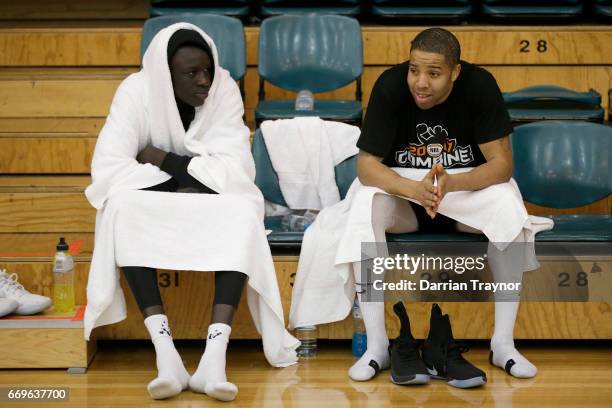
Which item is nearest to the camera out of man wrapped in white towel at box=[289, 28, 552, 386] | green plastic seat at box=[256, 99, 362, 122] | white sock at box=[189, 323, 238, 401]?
white sock at box=[189, 323, 238, 401]

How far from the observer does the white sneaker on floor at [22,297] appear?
3.21m

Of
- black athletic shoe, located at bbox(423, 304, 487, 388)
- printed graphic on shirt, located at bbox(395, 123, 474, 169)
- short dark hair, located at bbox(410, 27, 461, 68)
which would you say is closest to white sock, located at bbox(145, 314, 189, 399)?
black athletic shoe, located at bbox(423, 304, 487, 388)

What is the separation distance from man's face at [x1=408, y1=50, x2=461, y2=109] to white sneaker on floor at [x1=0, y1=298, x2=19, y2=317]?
1.43m

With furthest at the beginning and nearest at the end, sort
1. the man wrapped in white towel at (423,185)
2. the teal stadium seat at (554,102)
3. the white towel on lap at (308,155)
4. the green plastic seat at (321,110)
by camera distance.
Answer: the teal stadium seat at (554,102), the green plastic seat at (321,110), the white towel on lap at (308,155), the man wrapped in white towel at (423,185)

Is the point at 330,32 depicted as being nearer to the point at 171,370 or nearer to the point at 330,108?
the point at 330,108

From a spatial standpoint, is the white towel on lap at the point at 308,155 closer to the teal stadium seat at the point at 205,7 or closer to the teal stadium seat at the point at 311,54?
the teal stadium seat at the point at 311,54

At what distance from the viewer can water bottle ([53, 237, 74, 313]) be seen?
327 cm

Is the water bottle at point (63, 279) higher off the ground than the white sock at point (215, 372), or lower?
higher

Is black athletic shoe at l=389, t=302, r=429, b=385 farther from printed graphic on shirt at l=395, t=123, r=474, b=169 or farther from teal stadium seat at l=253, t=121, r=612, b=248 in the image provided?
teal stadium seat at l=253, t=121, r=612, b=248

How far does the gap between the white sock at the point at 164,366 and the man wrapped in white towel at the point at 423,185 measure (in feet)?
1.68

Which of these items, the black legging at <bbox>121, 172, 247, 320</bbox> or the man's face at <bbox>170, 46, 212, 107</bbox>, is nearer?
the black legging at <bbox>121, 172, 247, 320</bbox>

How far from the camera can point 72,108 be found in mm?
4531

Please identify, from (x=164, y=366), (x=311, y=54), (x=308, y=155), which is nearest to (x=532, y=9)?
(x=311, y=54)

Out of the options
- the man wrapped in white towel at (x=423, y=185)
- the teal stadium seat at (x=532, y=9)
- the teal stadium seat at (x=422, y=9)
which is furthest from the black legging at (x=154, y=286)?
the teal stadium seat at (x=532, y=9)
